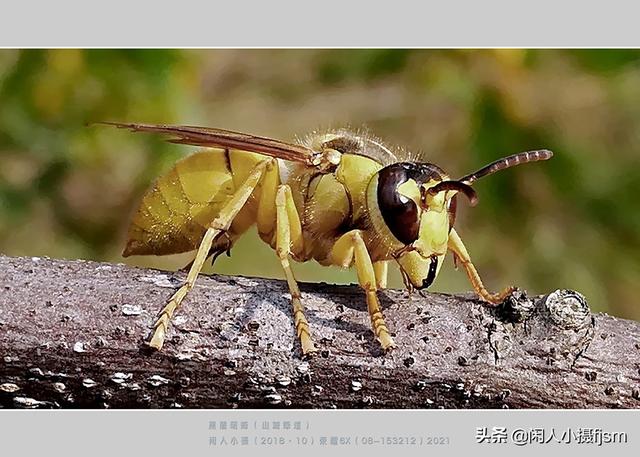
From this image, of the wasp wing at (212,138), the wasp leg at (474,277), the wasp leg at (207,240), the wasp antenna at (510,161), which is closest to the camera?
the wasp leg at (207,240)

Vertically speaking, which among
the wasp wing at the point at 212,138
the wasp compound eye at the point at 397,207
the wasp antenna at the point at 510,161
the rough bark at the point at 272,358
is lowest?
the rough bark at the point at 272,358

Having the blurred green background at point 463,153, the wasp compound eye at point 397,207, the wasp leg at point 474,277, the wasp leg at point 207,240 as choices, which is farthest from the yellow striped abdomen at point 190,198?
the blurred green background at point 463,153

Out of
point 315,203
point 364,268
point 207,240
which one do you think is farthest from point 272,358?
point 315,203

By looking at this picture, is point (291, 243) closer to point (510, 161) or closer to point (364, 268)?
point (364, 268)

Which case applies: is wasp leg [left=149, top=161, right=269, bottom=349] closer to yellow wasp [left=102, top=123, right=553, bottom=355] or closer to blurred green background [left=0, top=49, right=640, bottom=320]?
yellow wasp [left=102, top=123, right=553, bottom=355]

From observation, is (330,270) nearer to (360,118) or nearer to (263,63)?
(360,118)

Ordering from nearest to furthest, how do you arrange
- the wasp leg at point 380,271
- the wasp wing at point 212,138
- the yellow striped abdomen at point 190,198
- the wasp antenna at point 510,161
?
the wasp antenna at point 510,161 < the wasp wing at point 212,138 < the wasp leg at point 380,271 < the yellow striped abdomen at point 190,198

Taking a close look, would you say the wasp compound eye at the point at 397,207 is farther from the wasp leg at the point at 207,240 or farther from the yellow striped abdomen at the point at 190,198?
the yellow striped abdomen at the point at 190,198

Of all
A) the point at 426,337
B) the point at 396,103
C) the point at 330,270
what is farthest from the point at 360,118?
the point at 426,337
